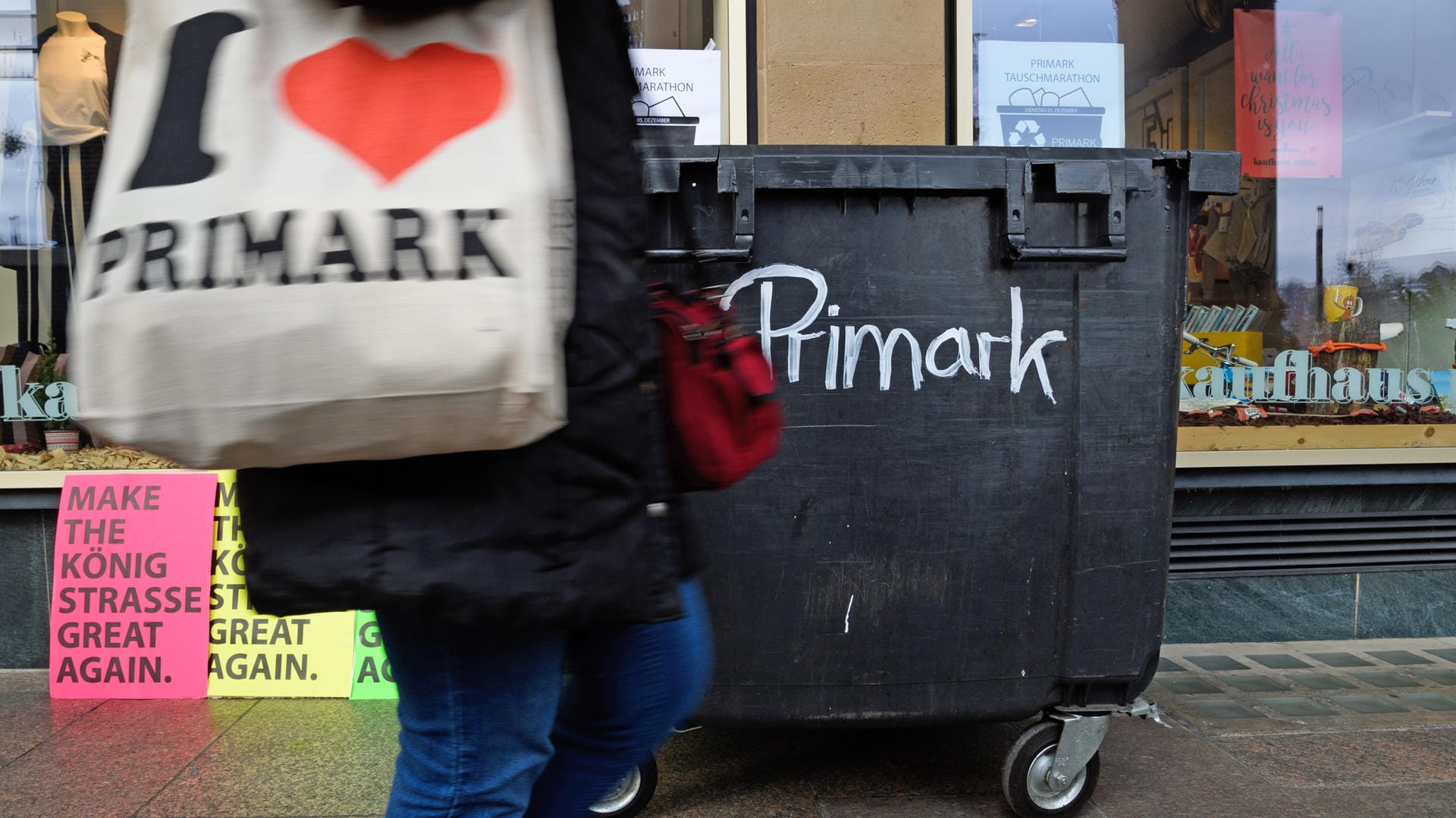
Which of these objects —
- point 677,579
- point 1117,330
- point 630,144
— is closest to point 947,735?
point 1117,330

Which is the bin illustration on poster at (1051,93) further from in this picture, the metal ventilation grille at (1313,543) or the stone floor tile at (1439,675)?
the stone floor tile at (1439,675)

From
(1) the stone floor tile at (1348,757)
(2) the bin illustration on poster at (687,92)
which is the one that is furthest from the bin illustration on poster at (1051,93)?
(1) the stone floor tile at (1348,757)

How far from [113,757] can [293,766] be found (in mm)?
583

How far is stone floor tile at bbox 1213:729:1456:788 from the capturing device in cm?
299

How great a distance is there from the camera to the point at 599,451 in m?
1.17

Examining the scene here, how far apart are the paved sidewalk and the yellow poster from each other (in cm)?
6

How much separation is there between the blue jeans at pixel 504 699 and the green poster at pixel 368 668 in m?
2.55

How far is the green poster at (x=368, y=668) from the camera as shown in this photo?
3682 millimetres

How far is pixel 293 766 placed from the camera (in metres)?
3.08

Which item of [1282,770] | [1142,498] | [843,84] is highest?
[843,84]

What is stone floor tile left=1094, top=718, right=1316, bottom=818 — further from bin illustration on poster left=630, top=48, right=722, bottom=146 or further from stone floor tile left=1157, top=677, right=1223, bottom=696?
bin illustration on poster left=630, top=48, right=722, bottom=146

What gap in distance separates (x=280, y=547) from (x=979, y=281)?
5.68 ft

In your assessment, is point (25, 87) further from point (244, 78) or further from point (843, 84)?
point (244, 78)

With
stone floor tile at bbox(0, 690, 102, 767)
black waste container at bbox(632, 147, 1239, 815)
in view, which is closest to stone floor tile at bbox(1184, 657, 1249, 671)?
black waste container at bbox(632, 147, 1239, 815)
